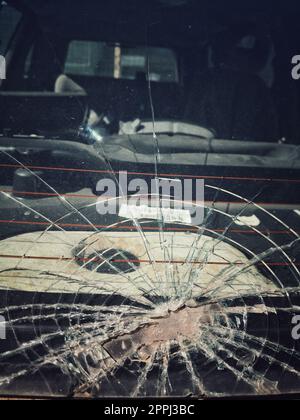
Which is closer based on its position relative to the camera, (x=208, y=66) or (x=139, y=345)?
(x=139, y=345)

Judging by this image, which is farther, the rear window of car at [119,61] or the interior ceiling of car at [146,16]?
the rear window of car at [119,61]

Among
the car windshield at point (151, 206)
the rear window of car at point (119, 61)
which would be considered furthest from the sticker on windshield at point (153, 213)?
the rear window of car at point (119, 61)

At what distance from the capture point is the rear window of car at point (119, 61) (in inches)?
59.5

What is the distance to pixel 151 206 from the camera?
122cm

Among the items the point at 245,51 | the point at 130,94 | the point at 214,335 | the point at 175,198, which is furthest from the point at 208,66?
the point at 214,335

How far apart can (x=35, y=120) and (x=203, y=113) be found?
0.64 m

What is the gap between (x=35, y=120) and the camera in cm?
125

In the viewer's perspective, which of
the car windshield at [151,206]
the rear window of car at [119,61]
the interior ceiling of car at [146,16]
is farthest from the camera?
the rear window of car at [119,61]

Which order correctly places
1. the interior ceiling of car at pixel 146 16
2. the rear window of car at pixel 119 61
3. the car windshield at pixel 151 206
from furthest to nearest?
the rear window of car at pixel 119 61, the interior ceiling of car at pixel 146 16, the car windshield at pixel 151 206

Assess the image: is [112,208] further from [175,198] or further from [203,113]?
[203,113]

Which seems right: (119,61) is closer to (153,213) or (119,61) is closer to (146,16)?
(146,16)

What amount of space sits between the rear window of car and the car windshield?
0.08ft

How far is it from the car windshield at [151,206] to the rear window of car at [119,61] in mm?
24

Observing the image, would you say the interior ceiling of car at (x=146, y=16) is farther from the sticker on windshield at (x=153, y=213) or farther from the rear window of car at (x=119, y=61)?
the sticker on windshield at (x=153, y=213)
